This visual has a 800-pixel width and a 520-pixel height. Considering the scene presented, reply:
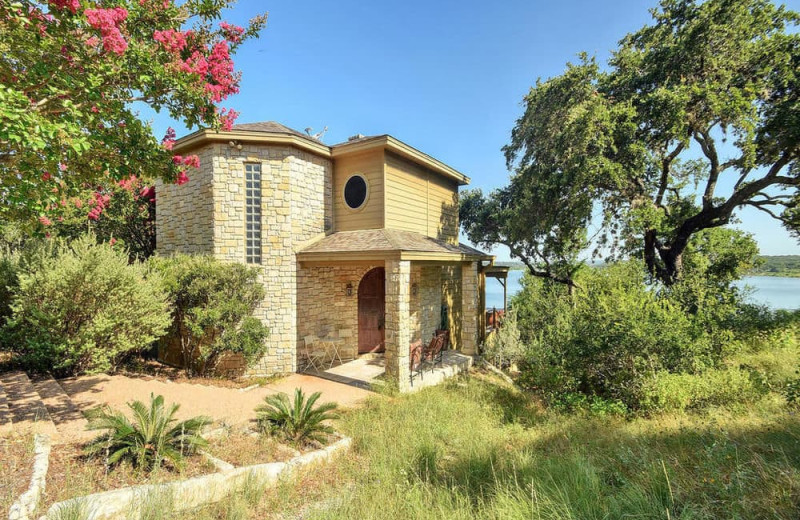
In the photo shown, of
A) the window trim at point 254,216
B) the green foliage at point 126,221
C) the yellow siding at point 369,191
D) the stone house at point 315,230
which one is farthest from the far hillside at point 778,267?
the green foliage at point 126,221

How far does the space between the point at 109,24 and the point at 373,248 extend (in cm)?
598

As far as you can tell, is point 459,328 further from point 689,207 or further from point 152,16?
point 152,16

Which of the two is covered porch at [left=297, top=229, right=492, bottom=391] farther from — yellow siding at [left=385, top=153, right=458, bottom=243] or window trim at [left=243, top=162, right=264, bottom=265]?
window trim at [left=243, top=162, right=264, bottom=265]

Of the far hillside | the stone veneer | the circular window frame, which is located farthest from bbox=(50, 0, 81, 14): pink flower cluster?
the far hillside

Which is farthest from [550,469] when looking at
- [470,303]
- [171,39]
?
[171,39]

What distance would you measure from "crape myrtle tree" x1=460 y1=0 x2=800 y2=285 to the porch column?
6511 millimetres

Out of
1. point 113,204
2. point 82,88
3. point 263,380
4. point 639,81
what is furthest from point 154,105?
point 639,81

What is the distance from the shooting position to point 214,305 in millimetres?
8297

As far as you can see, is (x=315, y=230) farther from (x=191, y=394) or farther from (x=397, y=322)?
(x=191, y=394)

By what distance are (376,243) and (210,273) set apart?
4444 millimetres

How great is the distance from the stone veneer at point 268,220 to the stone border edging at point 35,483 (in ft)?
17.1

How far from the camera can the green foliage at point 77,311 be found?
659 cm

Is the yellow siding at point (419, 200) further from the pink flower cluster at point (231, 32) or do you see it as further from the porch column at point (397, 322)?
the pink flower cluster at point (231, 32)

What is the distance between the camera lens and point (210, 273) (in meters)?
8.36
